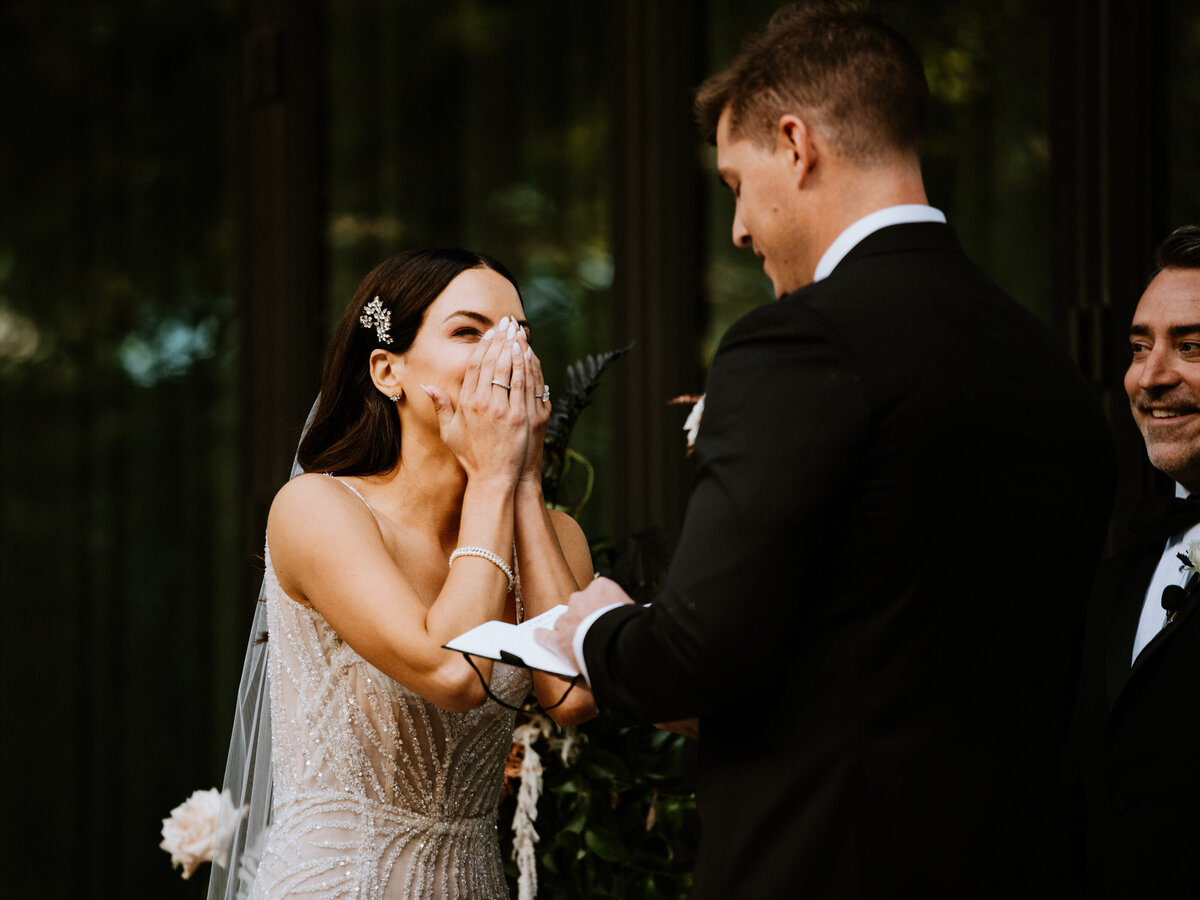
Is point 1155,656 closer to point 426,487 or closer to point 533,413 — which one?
point 533,413

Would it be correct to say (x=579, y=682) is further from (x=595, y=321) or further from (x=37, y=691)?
(x=37, y=691)

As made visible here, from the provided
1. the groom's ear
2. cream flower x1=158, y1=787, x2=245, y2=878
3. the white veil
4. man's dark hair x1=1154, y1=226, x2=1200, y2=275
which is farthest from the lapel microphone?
cream flower x1=158, y1=787, x2=245, y2=878

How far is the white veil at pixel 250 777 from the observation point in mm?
2561

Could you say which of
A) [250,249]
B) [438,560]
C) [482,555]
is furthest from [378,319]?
[250,249]

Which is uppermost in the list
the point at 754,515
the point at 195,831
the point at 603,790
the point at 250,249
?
the point at 250,249

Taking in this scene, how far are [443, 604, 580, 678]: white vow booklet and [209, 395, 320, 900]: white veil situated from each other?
931 mm

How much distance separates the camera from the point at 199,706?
468cm

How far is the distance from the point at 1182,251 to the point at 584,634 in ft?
5.00

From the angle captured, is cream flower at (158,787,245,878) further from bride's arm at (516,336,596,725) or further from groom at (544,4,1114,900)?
groom at (544,4,1114,900)

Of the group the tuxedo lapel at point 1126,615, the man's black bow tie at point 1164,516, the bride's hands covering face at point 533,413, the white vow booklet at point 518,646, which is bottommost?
the tuxedo lapel at point 1126,615

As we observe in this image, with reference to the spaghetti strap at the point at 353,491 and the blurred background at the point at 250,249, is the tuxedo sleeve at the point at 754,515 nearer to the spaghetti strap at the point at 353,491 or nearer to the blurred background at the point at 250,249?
the spaghetti strap at the point at 353,491

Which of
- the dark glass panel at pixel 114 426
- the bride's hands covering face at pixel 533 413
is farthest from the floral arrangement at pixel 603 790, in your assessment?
the dark glass panel at pixel 114 426

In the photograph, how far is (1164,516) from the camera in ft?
7.73

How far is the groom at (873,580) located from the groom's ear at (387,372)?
3.43ft
